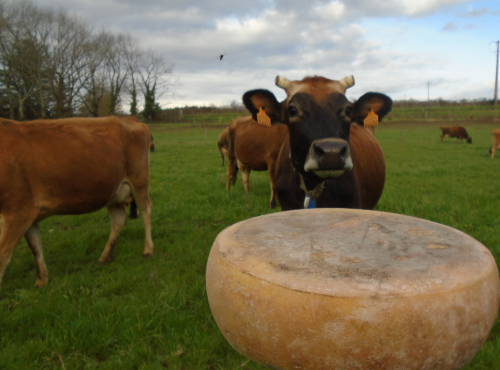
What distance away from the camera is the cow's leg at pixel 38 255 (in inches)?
139

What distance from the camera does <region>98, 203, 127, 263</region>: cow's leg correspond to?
4133mm

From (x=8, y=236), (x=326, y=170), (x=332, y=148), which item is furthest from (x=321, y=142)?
(x=8, y=236)

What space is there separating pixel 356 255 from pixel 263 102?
2.62 m

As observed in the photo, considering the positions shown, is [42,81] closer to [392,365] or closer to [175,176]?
[175,176]

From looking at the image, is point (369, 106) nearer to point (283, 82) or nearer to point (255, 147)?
point (283, 82)

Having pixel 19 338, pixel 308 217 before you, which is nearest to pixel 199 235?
pixel 19 338

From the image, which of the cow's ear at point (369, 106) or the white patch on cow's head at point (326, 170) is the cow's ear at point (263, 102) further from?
the white patch on cow's head at point (326, 170)

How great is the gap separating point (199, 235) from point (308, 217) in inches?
131

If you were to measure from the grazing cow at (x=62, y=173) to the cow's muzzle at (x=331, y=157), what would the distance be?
2503 mm

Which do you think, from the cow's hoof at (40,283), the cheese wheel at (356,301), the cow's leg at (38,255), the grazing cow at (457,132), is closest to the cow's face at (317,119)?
the cheese wheel at (356,301)

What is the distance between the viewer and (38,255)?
3.55 m

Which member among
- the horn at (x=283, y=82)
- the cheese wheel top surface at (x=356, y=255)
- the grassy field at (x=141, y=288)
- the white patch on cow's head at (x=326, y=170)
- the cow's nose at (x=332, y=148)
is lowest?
the grassy field at (x=141, y=288)

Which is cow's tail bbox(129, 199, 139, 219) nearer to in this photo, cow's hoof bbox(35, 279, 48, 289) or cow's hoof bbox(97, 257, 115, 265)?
cow's hoof bbox(97, 257, 115, 265)

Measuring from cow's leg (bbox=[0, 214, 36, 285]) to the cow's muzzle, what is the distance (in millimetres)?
2752
